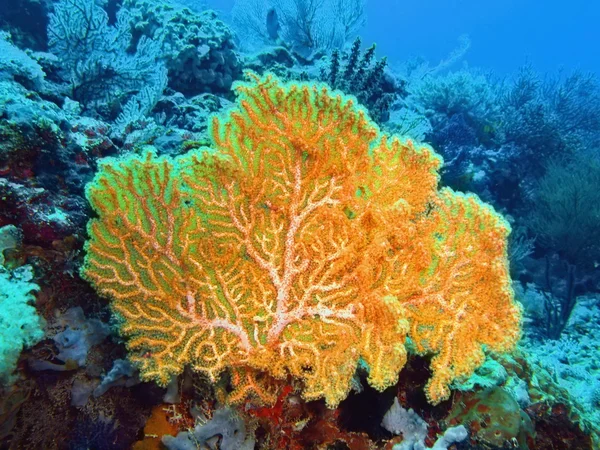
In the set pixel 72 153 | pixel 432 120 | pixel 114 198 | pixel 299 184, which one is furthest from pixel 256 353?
→ pixel 432 120

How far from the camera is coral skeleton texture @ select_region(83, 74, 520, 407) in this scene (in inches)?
98.8

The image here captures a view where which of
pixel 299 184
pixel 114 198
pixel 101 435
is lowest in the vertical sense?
pixel 101 435

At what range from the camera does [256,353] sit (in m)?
2.53

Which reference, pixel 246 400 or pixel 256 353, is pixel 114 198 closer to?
pixel 256 353

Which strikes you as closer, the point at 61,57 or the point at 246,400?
the point at 246,400

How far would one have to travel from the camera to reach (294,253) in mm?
2709

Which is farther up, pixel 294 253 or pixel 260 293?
pixel 294 253

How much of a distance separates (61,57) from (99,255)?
661 centimetres

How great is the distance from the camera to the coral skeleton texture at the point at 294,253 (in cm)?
251

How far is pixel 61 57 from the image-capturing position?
286 inches

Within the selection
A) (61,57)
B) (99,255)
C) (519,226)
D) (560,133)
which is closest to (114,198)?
(99,255)

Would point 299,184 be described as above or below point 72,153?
above

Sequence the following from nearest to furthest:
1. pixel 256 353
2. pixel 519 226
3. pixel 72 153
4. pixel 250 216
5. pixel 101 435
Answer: pixel 256 353 < pixel 250 216 < pixel 101 435 < pixel 72 153 < pixel 519 226

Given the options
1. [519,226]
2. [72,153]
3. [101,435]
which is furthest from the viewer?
[519,226]
